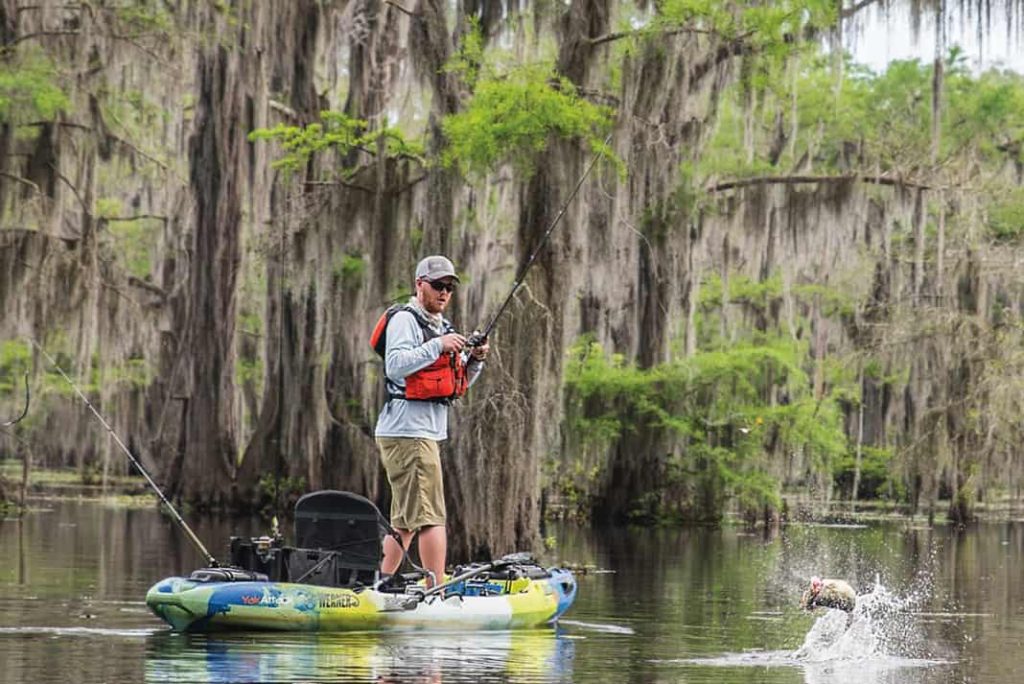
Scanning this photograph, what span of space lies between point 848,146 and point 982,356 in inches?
316

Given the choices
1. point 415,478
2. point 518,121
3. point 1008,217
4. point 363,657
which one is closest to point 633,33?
point 518,121

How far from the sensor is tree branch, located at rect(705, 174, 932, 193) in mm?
29031

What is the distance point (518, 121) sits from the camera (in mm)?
18844

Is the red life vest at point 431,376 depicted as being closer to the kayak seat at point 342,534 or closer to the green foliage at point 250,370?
the kayak seat at point 342,534

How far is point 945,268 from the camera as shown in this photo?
34531 mm

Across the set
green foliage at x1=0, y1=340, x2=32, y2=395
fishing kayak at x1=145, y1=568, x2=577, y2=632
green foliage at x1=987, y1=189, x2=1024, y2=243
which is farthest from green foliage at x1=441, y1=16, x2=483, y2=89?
green foliage at x1=987, y1=189, x2=1024, y2=243

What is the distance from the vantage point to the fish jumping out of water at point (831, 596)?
12578mm

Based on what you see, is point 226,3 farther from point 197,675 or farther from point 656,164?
point 197,675

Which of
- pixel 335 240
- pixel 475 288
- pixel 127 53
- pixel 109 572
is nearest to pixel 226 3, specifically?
pixel 127 53

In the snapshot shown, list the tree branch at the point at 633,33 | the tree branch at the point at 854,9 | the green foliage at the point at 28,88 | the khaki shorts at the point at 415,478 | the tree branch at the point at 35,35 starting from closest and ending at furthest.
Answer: the khaki shorts at the point at 415,478
the tree branch at the point at 633,33
the tree branch at the point at 854,9
the tree branch at the point at 35,35
the green foliage at the point at 28,88

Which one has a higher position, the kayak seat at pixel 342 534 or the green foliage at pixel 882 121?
the green foliage at pixel 882 121

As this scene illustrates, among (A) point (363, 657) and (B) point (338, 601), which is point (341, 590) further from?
(A) point (363, 657)

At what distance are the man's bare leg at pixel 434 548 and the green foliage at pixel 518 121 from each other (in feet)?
21.9

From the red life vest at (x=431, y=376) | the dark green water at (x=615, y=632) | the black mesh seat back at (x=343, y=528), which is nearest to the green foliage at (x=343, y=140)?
the dark green water at (x=615, y=632)
